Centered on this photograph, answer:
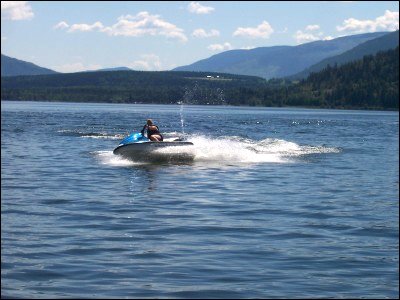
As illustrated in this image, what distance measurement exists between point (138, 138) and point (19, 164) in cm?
576

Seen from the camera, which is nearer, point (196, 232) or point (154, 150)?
point (196, 232)

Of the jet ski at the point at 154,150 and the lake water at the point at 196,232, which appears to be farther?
the jet ski at the point at 154,150

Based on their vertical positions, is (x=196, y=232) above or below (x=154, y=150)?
below

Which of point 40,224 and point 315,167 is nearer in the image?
point 40,224

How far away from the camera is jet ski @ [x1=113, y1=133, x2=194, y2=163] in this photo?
109 ft

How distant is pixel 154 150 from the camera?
33344 mm

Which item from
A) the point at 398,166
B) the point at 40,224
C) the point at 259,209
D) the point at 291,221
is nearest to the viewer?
the point at 40,224

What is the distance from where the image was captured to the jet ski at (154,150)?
33125 millimetres

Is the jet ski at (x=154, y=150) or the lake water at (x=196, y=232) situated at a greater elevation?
the jet ski at (x=154, y=150)

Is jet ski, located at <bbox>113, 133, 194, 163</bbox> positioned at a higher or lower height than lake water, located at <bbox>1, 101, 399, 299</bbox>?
higher

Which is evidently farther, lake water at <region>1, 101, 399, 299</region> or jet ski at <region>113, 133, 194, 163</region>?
jet ski at <region>113, 133, 194, 163</region>

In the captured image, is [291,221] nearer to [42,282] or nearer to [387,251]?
[387,251]

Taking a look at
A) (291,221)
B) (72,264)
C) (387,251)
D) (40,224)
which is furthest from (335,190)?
(72,264)

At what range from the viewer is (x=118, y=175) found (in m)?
28.5
